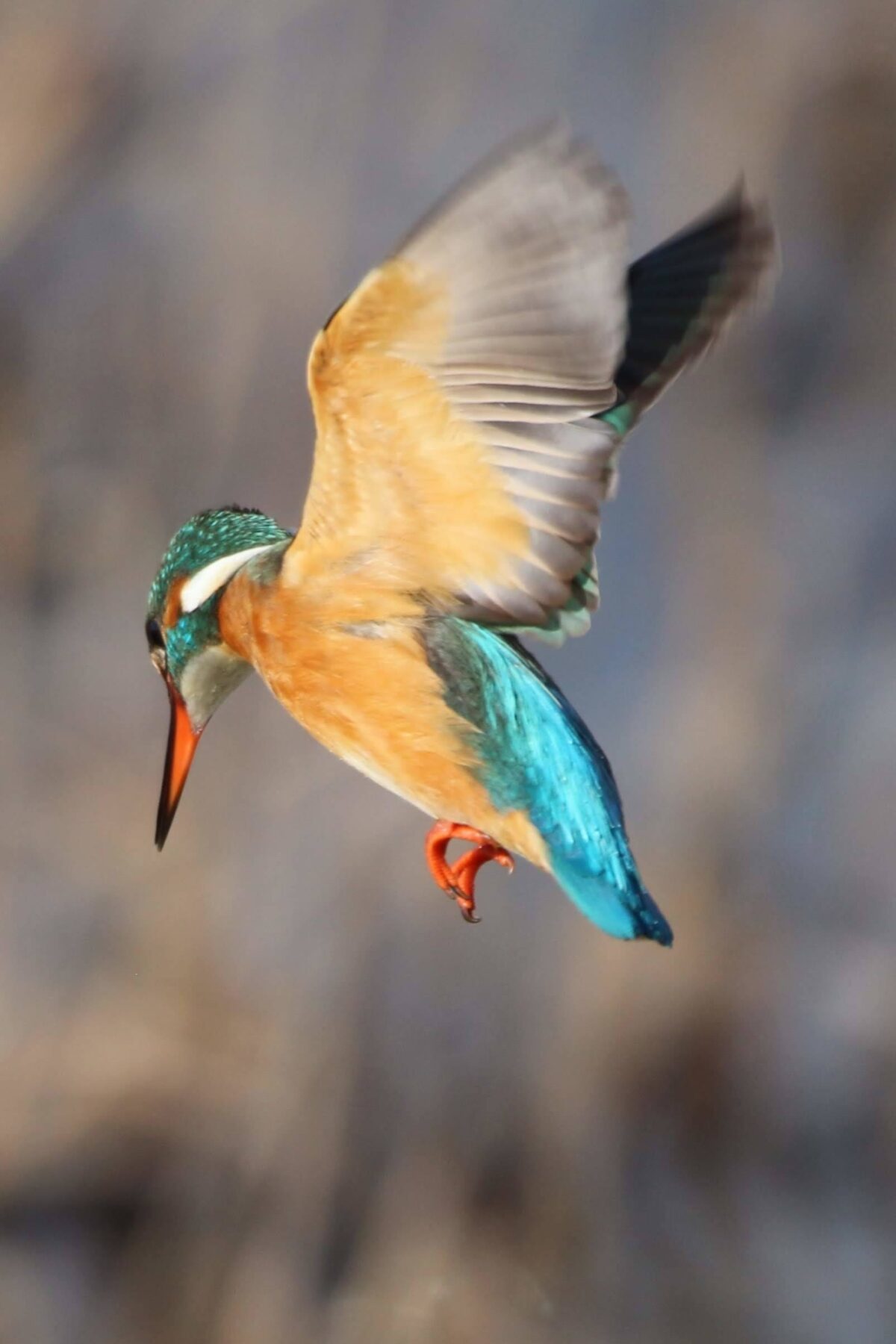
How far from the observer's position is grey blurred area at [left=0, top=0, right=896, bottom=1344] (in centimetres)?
143

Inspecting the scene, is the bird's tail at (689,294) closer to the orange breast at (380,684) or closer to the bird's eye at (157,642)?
the orange breast at (380,684)

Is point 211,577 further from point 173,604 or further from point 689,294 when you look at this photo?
point 689,294

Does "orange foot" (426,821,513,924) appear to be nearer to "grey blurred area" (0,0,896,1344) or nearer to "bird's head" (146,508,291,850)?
"bird's head" (146,508,291,850)

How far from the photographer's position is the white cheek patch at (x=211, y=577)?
72 centimetres

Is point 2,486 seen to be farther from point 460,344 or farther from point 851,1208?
point 851,1208

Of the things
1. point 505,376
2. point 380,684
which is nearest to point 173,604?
point 380,684

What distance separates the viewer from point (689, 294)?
691 mm

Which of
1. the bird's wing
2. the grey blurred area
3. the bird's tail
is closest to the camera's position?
the bird's wing

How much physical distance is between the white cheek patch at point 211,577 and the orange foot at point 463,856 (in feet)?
0.50

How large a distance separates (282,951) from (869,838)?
64 cm

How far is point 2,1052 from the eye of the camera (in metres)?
1.67

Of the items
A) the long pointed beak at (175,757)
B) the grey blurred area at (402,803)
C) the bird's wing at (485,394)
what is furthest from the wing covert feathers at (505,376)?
the grey blurred area at (402,803)

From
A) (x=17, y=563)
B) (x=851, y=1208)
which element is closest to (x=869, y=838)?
(x=851, y=1208)

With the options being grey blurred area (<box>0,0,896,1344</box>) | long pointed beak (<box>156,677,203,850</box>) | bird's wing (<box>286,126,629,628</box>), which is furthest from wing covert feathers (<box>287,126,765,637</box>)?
grey blurred area (<box>0,0,896,1344</box>)
